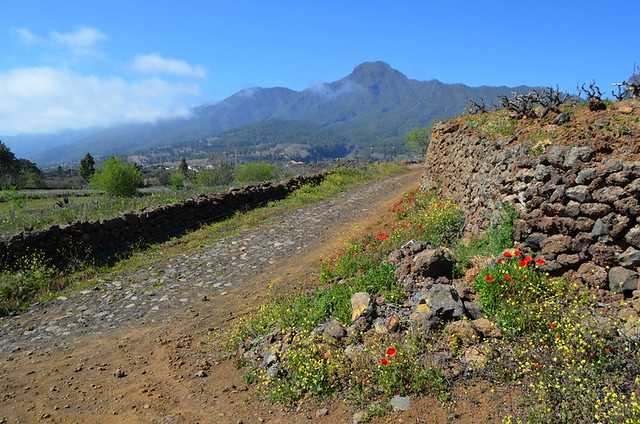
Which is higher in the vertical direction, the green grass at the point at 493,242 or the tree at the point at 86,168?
the tree at the point at 86,168

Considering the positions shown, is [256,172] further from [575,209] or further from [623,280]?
[623,280]

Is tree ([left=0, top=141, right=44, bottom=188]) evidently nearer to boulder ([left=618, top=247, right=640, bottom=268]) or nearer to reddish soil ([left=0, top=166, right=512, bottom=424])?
reddish soil ([left=0, top=166, right=512, bottom=424])

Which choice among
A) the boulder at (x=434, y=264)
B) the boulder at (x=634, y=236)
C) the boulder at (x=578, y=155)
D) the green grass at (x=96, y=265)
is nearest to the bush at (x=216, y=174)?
the green grass at (x=96, y=265)

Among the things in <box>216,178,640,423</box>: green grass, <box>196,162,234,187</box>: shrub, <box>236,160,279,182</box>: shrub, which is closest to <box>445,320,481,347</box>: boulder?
<box>216,178,640,423</box>: green grass

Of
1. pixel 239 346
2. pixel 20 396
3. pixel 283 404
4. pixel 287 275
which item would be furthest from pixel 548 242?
pixel 20 396

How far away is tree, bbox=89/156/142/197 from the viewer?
27.7m

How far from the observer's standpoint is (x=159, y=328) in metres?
6.83

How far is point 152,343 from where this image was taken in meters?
6.32

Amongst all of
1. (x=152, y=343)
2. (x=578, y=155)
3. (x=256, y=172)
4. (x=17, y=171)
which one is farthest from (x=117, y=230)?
(x=17, y=171)

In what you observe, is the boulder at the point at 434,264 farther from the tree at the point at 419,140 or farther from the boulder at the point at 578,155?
the tree at the point at 419,140

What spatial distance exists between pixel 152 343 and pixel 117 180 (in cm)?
2489

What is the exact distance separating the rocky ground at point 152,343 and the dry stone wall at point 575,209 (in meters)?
3.44

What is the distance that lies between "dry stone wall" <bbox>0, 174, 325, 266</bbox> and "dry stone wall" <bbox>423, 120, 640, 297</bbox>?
942cm

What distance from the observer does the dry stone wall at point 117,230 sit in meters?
9.32
